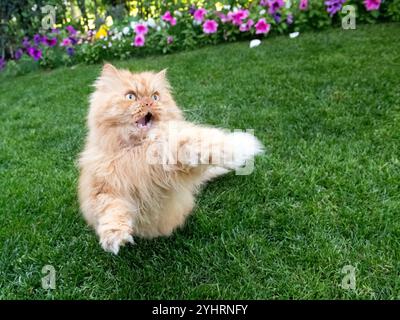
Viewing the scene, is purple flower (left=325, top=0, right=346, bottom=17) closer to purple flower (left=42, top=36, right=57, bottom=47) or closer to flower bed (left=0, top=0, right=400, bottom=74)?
flower bed (left=0, top=0, right=400, bottom=74)

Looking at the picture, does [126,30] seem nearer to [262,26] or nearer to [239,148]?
[262,26]

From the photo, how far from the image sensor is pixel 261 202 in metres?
2.79

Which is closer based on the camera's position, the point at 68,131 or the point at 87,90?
the point at 68,131

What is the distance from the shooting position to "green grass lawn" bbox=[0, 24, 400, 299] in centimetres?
217

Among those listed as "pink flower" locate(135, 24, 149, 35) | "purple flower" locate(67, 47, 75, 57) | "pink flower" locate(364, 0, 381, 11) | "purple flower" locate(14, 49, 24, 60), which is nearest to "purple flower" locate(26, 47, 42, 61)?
"purple flower" locate(14, 49, 24, 60)

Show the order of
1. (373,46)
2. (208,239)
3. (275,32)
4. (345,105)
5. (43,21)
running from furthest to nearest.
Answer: (43,21), (275,32), (373,46), (345,105), (208,239)

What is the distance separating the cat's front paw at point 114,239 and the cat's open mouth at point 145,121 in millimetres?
532

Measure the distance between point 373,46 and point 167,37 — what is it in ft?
9.90

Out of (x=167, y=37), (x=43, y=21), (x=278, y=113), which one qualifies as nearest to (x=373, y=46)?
(x=278, y=113)

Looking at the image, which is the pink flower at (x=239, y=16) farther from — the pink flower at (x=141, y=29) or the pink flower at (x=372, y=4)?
the pink flower at (x=372, y=4)

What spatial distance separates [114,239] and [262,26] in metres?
5.14

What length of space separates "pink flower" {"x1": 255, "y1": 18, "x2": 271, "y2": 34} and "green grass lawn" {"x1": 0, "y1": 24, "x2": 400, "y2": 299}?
4.39 feet

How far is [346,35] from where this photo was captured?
227 inches
